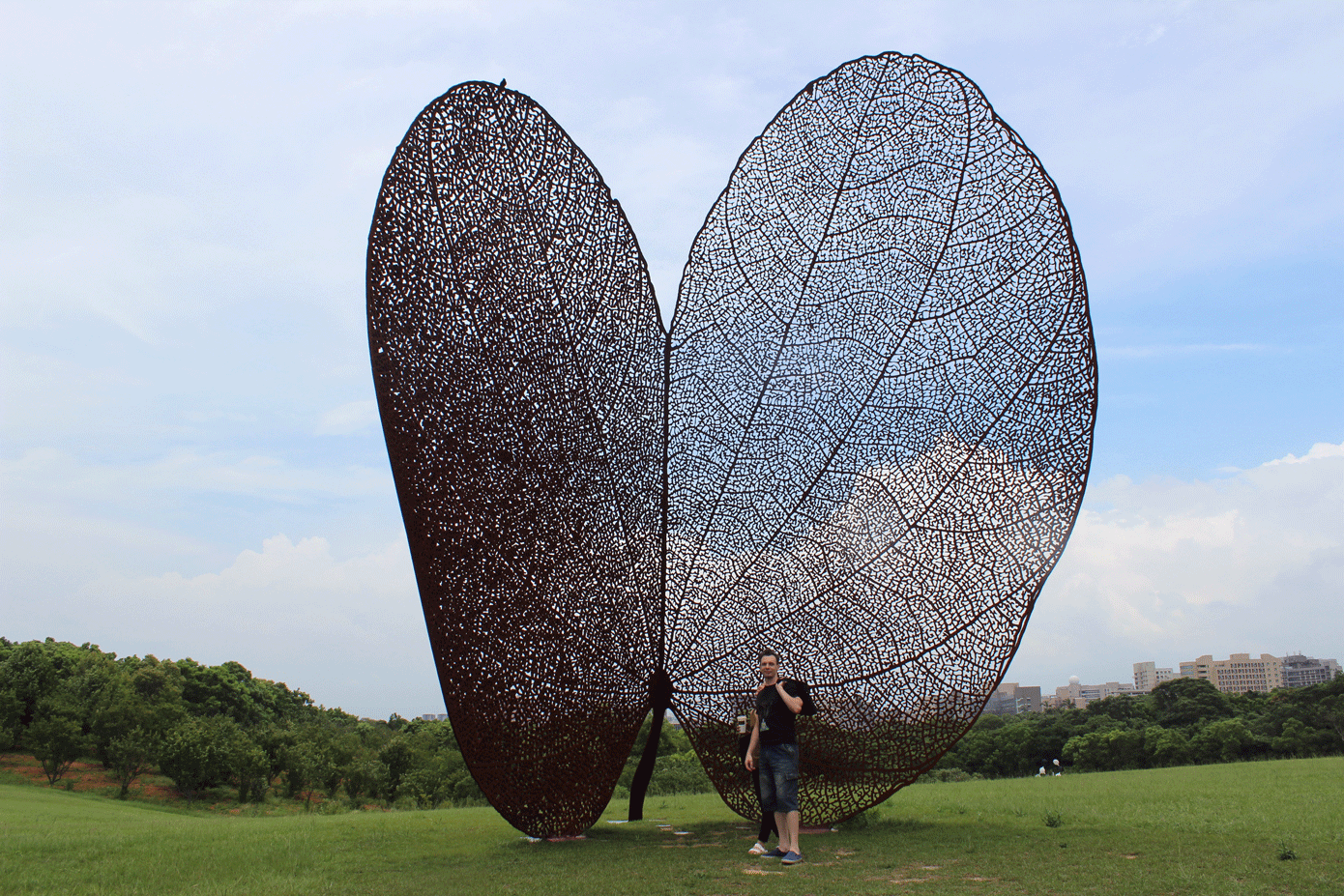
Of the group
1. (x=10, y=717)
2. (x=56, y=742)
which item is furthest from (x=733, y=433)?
(x=10, y=717)

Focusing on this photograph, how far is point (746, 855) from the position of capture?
562cm

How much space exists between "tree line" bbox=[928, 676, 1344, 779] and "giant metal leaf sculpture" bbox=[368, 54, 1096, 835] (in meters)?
15.0

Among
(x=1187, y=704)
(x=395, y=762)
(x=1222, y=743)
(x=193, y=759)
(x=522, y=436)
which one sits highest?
(x=522, y=436)

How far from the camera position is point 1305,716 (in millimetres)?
22984

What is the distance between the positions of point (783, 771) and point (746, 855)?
3.29ft

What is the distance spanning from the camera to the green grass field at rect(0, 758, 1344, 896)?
4.62 metres

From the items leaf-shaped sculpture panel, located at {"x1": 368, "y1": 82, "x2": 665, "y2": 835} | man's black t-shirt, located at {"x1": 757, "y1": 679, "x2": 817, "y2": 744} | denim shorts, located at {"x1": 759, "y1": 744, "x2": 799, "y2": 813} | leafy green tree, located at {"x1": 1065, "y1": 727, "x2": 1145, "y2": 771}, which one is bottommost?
leafy green tree, located at {"x1": 1065, "y1": 727, "x2": 1145, "y2": 771}

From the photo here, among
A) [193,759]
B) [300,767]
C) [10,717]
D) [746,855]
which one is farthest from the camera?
[10,717]

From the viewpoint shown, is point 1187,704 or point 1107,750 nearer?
point 1107,750

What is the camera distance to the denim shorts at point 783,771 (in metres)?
5.02

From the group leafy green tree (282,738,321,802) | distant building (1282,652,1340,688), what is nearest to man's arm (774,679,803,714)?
leafy green tree (282,738,321,802)

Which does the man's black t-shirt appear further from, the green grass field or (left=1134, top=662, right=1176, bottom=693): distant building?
(left=1134, top=662, right=1176, bottom=693): distant building

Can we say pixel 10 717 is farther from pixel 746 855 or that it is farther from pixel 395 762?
pixel 746 855

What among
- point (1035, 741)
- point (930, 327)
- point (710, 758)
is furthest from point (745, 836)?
point (1035, 741)
